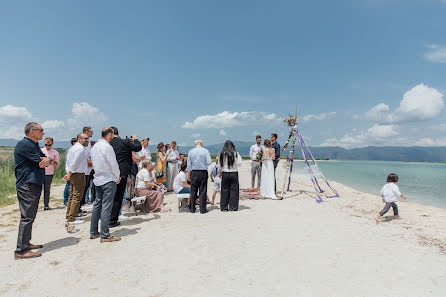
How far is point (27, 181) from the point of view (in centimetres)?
400

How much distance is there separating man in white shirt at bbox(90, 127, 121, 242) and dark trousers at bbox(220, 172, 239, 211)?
3.30m

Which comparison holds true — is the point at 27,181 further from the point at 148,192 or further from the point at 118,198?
the point at 148,192

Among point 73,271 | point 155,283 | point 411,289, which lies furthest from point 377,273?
point 73,271

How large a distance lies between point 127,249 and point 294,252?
3063 mm

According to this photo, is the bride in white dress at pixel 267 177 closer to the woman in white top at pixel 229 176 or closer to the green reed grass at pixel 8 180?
the woman in white top at pixel 229 176

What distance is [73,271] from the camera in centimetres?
363

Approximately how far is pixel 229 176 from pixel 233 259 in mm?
3457

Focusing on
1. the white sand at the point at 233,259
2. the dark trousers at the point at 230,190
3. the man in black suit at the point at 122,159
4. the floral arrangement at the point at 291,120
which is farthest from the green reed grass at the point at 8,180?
the floral arrangement at the point at 291,120

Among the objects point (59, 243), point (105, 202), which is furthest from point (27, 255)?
point (105, 202)

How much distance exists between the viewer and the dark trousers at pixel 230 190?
7.36 m

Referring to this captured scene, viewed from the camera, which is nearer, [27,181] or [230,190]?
[27,181]

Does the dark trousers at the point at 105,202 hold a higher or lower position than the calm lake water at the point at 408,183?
higher

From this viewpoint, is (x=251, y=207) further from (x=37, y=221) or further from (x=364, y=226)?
(x=37, y=221)

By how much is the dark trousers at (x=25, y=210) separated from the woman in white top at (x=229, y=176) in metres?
4.56
